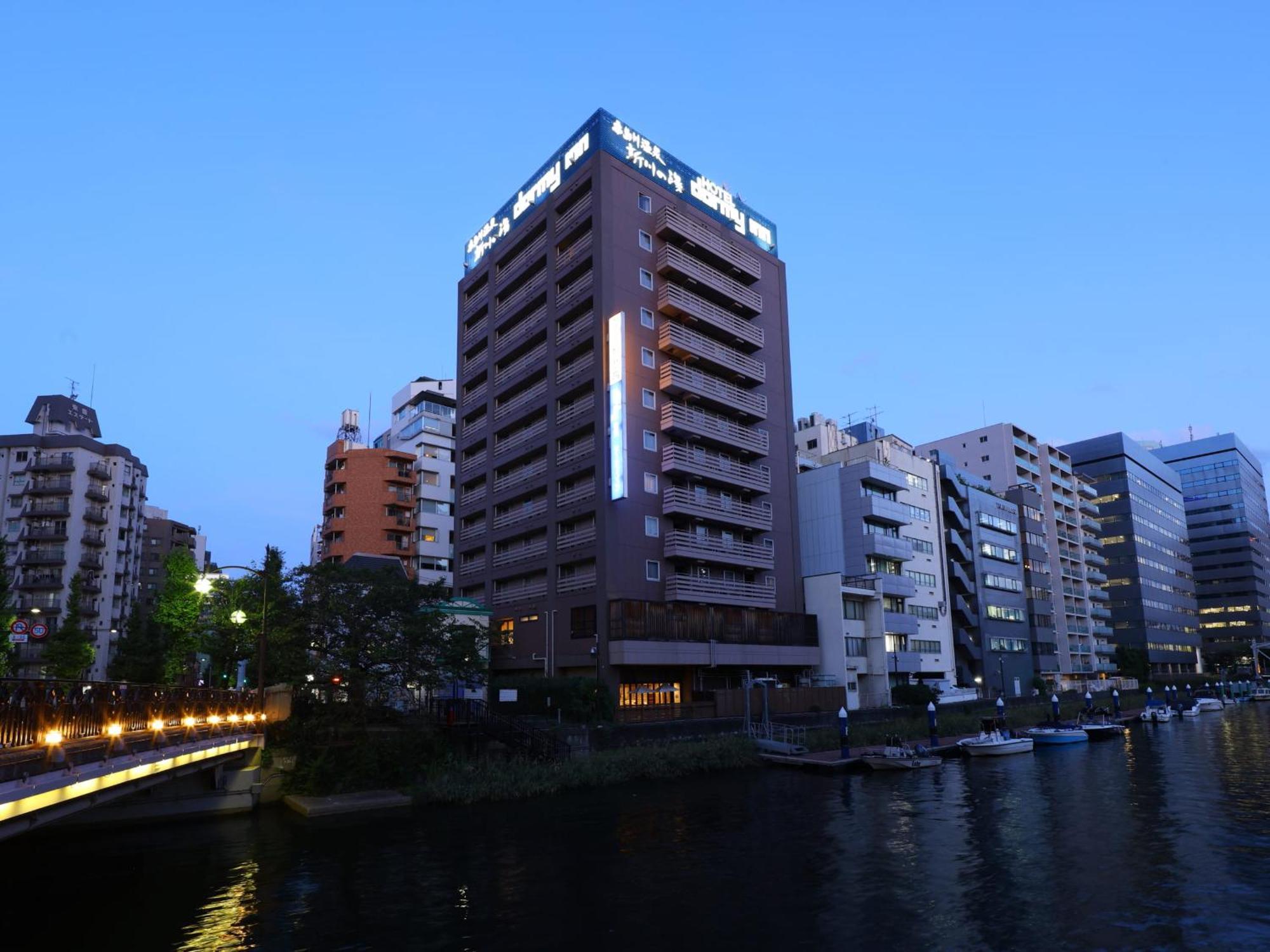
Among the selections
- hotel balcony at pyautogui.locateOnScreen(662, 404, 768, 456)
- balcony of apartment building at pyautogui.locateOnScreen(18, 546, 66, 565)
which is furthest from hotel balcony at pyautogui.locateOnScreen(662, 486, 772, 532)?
balcony of apartment building at pyautogui.locateOnScreen(18, 546, 66, 565)

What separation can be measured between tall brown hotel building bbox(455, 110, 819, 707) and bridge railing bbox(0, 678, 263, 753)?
34073mm

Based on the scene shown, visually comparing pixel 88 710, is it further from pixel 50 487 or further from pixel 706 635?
pixel 50 487

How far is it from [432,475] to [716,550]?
155ft

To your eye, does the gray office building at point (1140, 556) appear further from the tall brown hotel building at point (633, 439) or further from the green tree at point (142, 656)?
the green tree at point (142, 656)

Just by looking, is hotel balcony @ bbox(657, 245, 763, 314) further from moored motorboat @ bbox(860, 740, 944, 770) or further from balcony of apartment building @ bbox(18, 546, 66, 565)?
balcony of apartment building @ bbox(18, 546, 66, 565)

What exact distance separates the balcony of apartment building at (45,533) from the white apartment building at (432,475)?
3884 centimetres

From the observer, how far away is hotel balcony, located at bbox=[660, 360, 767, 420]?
229 ft

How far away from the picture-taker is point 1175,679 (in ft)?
505

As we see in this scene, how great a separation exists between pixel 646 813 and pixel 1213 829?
2201cm

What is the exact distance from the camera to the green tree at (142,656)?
8056 centimetres

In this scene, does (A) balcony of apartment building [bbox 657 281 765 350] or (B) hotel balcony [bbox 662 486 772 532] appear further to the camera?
(A) balcony of apartment building [bbox 657 281 765 350]

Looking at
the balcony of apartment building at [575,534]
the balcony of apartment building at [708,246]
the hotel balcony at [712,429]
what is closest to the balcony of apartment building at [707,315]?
the balcony of apartment building at [708,246]

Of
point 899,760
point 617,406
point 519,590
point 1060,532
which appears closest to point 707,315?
point 617,406

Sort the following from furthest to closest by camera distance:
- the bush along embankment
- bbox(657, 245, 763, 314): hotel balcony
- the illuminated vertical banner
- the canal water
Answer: bbox(657, 245, 763, 314): hotel balcony < the illuminated vertical banner < the bush along embankment < the canal water
